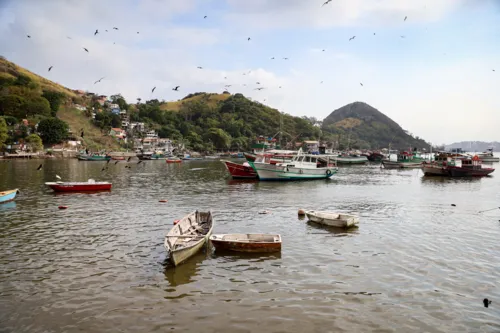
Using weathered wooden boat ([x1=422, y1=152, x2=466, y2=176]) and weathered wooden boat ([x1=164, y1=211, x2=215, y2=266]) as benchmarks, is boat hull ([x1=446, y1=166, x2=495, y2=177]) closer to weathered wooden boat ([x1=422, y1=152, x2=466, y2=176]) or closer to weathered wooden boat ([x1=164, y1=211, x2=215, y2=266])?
weathered wooden boat ([x1=422, y1=152, x2=466, y2=176])

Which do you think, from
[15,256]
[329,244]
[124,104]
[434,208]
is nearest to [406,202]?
[434,208]

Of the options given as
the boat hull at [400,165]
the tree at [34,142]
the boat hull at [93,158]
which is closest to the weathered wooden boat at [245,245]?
the boat hull at [400,165]

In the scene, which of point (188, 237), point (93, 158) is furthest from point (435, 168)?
point (93, 158)

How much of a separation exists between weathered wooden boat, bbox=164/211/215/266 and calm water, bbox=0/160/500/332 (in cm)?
55

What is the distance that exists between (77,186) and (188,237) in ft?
79.1

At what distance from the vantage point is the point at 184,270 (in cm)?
1386

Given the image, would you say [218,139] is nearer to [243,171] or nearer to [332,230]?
[243,171]

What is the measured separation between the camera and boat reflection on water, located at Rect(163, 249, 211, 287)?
42.5 feet

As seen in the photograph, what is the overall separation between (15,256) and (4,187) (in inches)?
1103

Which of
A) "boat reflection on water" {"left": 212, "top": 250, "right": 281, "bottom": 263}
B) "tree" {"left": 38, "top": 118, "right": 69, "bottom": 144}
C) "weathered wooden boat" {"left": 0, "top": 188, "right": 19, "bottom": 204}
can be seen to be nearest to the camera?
"boat reflection on water" {"left": 212, "top": 250, "right": 281, "bottom": 263}

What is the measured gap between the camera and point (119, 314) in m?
10.5

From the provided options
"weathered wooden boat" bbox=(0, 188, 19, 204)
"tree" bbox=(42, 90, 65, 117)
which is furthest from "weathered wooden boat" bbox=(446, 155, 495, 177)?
"tree" bbox=(42, 90, 65, 117)

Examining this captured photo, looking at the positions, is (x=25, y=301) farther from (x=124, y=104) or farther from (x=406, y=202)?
(x=124, y=104)

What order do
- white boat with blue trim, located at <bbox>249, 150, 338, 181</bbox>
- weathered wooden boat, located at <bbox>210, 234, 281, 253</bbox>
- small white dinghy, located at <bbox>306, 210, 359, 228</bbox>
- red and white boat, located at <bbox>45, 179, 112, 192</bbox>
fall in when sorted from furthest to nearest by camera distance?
white boat with blue trim, located at <bbox>249, 150, 338, 181</bbox> → red and white boat, located at <bbox>45, 179, 112, 192</bbox> → small white dinghy, located at <bbox>306, 210, 359, 228</bbox> → weathered wooden boat, located at <bbox>210, 234, 281, 253</bbox>
